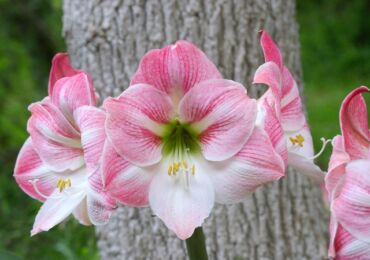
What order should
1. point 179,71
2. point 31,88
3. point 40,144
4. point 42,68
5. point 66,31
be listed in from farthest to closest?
1. point 42,68
2. point 31,88
3. point 66,31
4. point 40,144
5. point 179,71

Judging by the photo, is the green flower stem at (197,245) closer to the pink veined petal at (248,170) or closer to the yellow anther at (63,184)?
the pink veined petal at (248,170)

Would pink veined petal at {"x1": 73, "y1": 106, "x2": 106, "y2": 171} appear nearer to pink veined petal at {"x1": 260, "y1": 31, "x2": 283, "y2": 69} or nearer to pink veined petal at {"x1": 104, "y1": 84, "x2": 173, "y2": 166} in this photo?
pink veined petal at {"x1": 104, "y1": 84, "x2": 173, "y2": 166}

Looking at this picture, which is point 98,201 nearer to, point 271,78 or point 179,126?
point 179,126

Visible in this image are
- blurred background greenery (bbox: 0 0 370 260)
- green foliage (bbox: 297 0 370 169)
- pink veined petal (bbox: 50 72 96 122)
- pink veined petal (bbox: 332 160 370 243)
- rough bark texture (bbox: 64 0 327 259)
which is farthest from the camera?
green foliage (bbox: 297 0 370 169)

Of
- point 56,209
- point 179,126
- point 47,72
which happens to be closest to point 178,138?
point 179,126

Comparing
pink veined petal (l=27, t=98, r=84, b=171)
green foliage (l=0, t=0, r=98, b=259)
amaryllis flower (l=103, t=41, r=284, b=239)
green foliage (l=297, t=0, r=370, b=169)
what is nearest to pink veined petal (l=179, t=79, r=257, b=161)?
amaryllis flower (l=103, t=41, r=284, b=239)

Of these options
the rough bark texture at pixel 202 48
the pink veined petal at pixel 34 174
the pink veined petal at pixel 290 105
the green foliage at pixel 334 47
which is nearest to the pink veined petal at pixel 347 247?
the pink veined petal at pixel 290 105

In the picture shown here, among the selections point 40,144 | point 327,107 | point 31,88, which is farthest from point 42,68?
point 40,144

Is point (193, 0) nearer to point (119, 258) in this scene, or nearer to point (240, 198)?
point (119, 258)
